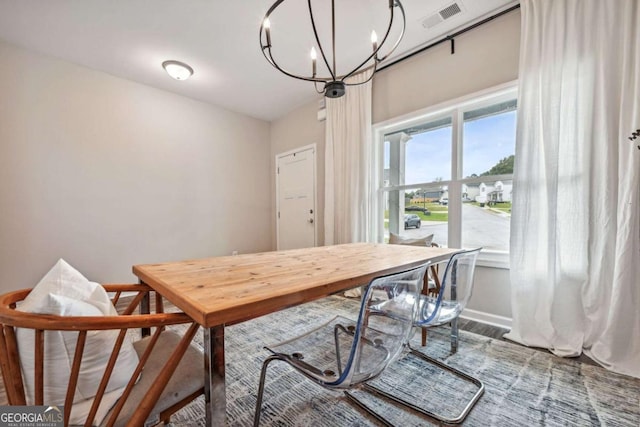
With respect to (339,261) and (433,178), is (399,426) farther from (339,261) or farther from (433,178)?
(433,178)

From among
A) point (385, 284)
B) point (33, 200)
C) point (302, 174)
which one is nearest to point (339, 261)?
point (385, 284)

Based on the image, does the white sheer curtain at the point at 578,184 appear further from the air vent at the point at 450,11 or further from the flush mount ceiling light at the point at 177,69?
the flush mount ceiling light at the point at 177,69

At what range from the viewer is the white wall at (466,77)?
2242mm

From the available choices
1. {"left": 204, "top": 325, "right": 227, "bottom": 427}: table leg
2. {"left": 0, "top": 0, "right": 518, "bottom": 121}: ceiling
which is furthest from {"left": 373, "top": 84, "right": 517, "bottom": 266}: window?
{"left": 204, "top": 325, "right": 227, "bottom": 427}: table leg

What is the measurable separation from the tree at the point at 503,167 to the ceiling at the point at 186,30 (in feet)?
4.19

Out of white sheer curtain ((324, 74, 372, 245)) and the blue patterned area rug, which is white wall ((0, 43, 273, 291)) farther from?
the blue patterned area rug

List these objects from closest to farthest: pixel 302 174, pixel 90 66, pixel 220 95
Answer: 1. pixel 90 66
2. pixel 220 95
3. pixel 302 174

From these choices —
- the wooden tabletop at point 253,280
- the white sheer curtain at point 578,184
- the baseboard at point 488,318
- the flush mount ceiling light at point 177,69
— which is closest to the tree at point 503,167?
the white sheer curtain at point 578,184

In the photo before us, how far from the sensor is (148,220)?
339 centimetres

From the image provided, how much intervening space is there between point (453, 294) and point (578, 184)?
127cm

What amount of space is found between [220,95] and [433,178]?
3121mm

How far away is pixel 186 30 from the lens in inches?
95.3

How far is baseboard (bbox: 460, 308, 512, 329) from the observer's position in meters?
2.26

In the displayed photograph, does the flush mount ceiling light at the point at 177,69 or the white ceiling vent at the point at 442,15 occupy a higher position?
the white ceiling vent at the point at 442,15
